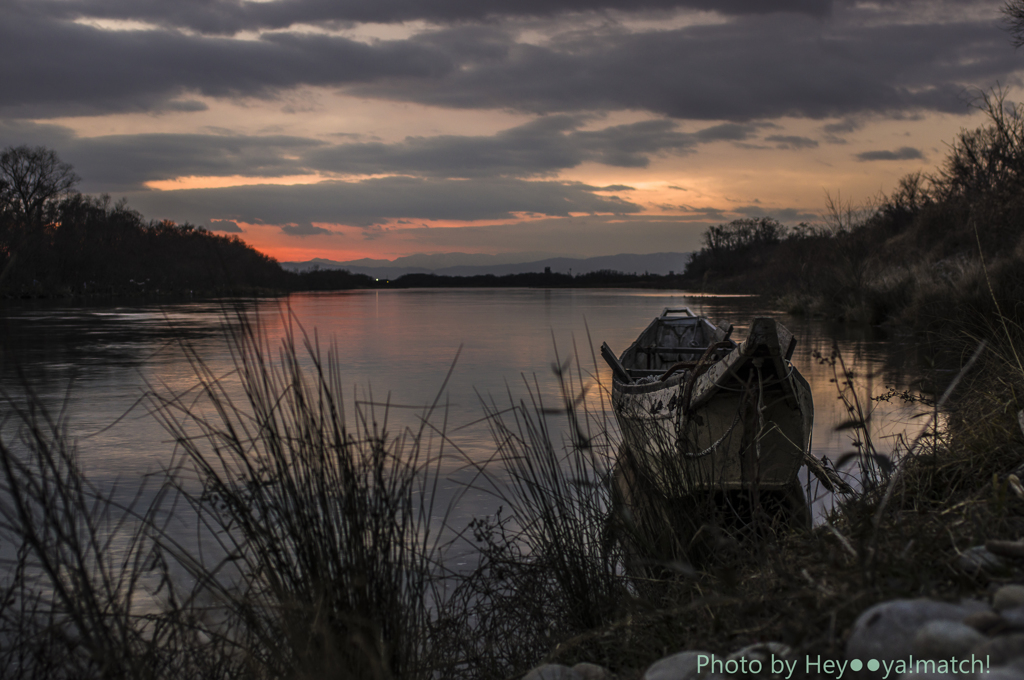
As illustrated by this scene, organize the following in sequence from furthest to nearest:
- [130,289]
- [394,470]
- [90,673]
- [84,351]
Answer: [130,289], [84,351], [394,470], [90,673]

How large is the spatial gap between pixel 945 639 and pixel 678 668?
0.66 m

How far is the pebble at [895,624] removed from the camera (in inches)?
56.3

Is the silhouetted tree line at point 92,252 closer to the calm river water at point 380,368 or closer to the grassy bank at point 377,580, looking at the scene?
the calm river water at point 380,368

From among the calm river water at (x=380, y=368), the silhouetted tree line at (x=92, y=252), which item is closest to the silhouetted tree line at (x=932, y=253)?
the calm river water at (x=380, y=368)

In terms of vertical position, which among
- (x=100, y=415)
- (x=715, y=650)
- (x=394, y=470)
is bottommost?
(x=100, y=415)

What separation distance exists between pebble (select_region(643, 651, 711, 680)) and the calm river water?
49.4 inches

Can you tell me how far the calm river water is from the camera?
707 cm

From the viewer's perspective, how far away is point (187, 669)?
7.89 feet

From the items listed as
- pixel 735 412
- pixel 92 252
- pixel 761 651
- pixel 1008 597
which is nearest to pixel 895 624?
pixel 1008 597

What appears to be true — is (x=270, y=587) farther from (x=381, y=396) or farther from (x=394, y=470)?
(x=381, y=396)

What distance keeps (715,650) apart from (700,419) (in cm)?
358

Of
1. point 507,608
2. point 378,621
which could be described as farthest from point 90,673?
point 507,608

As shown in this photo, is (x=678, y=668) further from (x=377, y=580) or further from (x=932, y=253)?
(x=932, y=253)

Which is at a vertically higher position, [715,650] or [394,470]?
[394,470]
